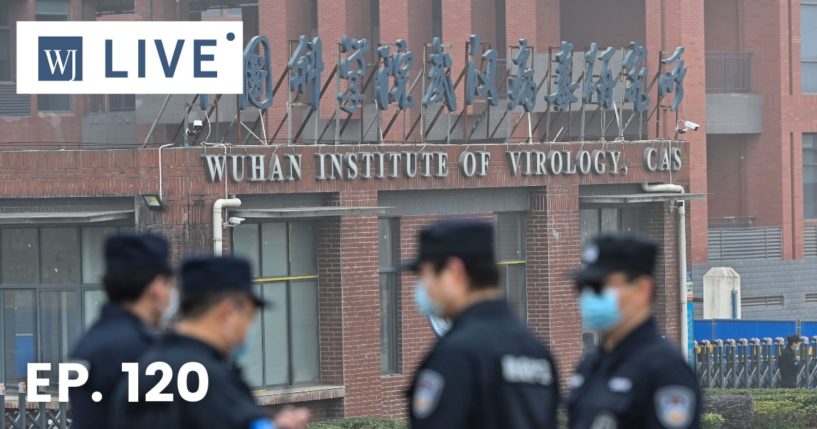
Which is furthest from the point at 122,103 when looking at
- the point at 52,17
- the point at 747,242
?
the point at 747,242

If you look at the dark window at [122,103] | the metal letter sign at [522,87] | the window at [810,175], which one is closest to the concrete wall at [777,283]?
the window at [810,175]

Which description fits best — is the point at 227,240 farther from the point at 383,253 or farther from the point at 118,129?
the point at 118,129

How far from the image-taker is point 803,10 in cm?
5556

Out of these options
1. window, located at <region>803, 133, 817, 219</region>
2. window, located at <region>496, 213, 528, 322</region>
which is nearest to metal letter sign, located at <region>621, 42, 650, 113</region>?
window, located at <region>496, 213, 528, 322</region>

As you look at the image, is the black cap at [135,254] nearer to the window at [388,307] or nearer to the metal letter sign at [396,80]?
the window at [388,307]

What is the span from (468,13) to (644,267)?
49.1m

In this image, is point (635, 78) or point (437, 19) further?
point (437, 19)

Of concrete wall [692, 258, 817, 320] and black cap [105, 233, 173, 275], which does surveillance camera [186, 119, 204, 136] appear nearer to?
black cap [105, 233, 173, 275]

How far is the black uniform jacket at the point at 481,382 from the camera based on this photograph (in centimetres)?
662

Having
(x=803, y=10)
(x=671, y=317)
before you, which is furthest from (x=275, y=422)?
(x=803, y=10)

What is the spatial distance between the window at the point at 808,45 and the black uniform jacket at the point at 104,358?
4957cm

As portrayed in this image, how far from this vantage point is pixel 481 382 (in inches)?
262

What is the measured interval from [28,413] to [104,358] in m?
20.6

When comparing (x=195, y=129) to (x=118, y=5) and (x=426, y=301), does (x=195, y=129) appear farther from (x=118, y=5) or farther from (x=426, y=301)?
(x=118, y=5)
